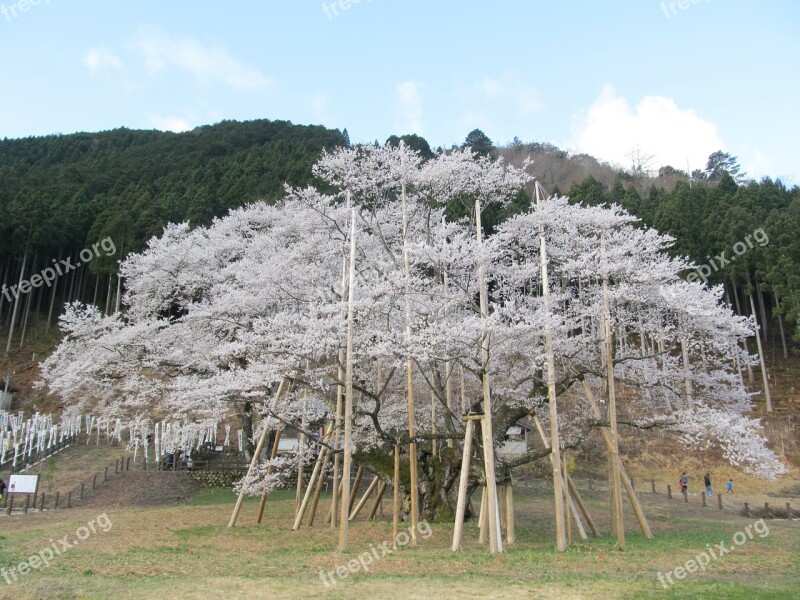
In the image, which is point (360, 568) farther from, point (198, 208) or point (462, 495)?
point (198, 208)

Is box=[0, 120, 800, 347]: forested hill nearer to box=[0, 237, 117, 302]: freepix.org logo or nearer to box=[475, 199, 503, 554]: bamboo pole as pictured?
box=[0, 237, 117, 302]: freepix.org logo

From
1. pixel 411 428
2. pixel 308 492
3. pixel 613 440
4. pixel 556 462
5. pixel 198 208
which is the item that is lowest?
pixel 308 492

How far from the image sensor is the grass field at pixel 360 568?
7590 millimetres

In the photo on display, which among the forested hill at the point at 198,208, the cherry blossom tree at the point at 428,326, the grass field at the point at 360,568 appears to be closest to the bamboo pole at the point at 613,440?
the cherry blossom tree at the point at 428,326

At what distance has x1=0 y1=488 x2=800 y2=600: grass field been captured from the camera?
24.9ft

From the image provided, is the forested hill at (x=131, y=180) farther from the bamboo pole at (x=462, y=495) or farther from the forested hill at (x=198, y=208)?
the bamboo pole at (x=462, y=495)

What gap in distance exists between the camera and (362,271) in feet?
59.2

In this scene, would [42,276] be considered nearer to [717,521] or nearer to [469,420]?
[469,420]

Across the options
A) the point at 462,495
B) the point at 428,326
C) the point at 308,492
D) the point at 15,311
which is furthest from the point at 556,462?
the point at 15,311

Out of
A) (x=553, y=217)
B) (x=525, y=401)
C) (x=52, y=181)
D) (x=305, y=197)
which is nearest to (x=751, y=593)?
(x=525, y=401)

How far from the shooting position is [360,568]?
366 inches

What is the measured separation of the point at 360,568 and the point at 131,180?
5014 cm

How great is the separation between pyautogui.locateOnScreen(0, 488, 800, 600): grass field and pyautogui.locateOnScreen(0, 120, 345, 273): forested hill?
92.1 feet

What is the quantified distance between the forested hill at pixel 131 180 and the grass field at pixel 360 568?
28.1 metres
